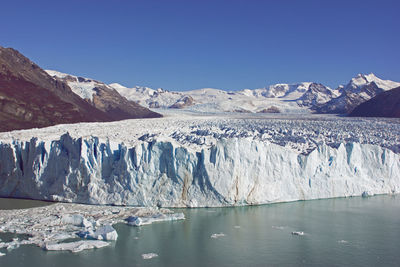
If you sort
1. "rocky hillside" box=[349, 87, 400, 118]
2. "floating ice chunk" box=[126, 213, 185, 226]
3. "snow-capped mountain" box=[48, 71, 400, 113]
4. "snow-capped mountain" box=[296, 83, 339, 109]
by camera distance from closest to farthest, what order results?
"floating ice chunk" box=[126, 213, 185, 226] → "rocky hillside" box=[349, 87, 400, 118] → "snow-capped mountain" box=[48, 71, 400, 113] → "snow-capped mountain" box=[296, 83, 339, 109]

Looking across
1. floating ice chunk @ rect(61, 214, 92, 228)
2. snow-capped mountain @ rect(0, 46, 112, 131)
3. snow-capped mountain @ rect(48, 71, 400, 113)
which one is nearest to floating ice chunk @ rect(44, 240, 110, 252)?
floating ice chunk @ rect(61, 214, 92, 228)

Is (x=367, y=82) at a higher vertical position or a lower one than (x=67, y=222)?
higher

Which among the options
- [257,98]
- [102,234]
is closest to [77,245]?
[102,234]

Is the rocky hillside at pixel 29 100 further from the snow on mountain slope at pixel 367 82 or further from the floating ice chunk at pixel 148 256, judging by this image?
the snow on mountain slope at pixel 367 82

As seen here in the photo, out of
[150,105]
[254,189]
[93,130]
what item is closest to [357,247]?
[254,189]

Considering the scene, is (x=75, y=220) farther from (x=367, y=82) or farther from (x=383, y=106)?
(x=367, y=82)

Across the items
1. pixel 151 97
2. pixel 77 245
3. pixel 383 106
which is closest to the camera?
pixel 77 245

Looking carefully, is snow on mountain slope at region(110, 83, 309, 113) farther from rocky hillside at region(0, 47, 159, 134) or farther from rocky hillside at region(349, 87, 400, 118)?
rocky hillside at region(349, 87, 400, 118)

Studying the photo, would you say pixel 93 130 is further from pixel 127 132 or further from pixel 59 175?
pixel 59 175
